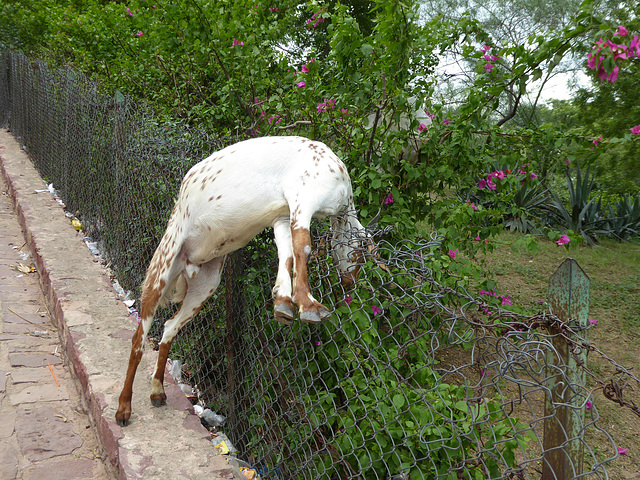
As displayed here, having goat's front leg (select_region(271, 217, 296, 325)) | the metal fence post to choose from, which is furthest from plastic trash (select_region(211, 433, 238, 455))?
goat's front leg (select_region(271, 217, 296, 325))

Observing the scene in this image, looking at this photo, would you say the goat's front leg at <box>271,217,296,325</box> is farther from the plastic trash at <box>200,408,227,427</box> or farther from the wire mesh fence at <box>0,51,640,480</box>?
the plastic trash at <box>200,408,227,427</box>

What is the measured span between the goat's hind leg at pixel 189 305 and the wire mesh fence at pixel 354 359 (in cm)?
22

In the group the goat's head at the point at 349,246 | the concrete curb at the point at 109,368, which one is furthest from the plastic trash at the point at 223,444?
the goat's head at the point at 349,246

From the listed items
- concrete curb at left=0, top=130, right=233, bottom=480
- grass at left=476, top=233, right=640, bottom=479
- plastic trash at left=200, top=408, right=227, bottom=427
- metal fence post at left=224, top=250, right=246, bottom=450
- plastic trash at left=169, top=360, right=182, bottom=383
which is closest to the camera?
concrete curb at left=0, top=130, right=233, bottom=480

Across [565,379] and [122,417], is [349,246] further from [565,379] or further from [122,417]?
[122,417]

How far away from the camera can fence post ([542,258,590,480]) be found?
4.25ft

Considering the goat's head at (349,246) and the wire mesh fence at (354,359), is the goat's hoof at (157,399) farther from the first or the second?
the goat's head at (349,246)

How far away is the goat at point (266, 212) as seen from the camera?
2.03 m

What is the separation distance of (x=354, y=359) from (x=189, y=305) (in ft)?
3.38

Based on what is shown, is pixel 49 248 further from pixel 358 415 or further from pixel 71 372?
pixel 358 415

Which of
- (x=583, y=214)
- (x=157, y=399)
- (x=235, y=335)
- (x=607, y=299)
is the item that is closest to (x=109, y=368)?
(x=157, y=399)

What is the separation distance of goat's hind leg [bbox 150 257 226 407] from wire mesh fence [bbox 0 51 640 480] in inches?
8.8

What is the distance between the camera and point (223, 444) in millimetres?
2820

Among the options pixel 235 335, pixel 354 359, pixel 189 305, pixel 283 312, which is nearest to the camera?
pixel 283 312
